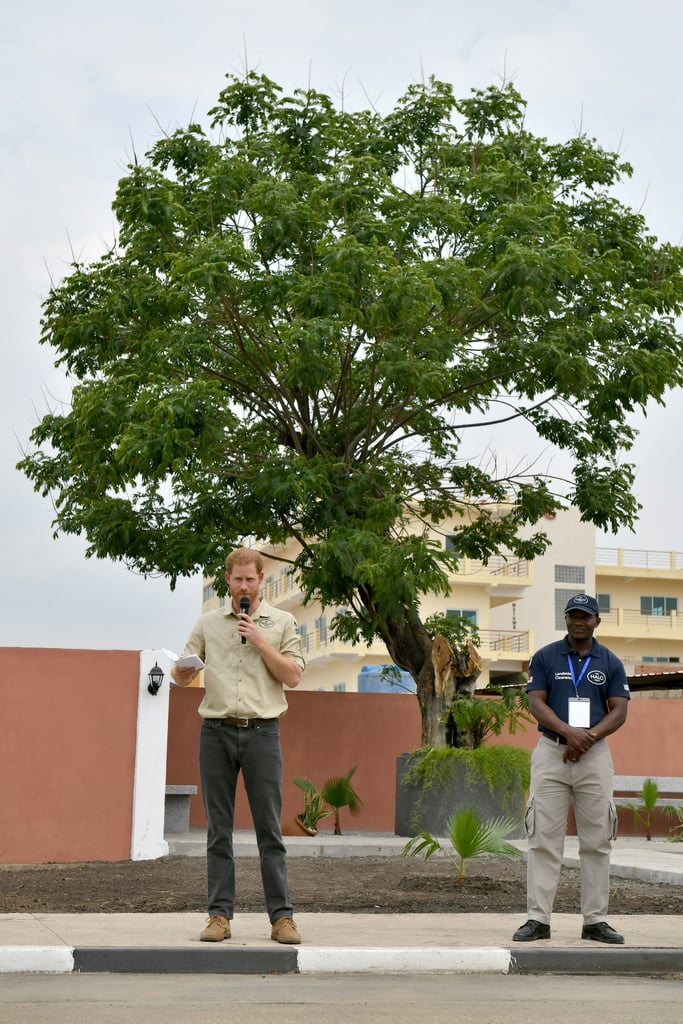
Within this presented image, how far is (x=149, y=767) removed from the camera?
14.3 meters

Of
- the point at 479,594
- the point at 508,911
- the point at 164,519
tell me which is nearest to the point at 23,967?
the point at 508,911

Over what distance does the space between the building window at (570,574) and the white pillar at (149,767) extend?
5187cm

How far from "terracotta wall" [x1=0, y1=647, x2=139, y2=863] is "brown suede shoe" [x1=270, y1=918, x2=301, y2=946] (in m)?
7.25

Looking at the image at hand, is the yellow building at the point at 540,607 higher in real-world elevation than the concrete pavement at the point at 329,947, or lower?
higher

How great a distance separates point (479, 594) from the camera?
60188mm

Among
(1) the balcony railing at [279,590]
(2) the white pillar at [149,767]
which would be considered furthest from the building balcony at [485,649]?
(2) the white pillar at [149,767]

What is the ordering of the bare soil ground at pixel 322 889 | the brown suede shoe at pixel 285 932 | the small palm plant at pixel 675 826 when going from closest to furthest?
the brown suede shoe at pixel 285 932 < the bare soil ground at pixel 322 889 < the small palm plant at pixel 675 826

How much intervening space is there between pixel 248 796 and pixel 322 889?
3.97 metres

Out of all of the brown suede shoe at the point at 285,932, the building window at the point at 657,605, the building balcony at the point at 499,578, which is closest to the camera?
the brown suede shoe at the point at 285,932

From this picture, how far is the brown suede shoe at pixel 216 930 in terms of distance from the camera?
7102 mm

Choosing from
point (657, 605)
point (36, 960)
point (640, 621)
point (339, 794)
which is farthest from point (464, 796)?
point (657, 605)

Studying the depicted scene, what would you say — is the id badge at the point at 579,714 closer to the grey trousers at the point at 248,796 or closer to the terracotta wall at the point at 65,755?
the grey trousers at the point at 248,796

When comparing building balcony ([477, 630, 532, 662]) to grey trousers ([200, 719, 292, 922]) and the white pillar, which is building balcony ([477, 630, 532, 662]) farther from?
grey trousers ([200, 719, 292, 922])

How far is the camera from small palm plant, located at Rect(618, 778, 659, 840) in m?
18.9
